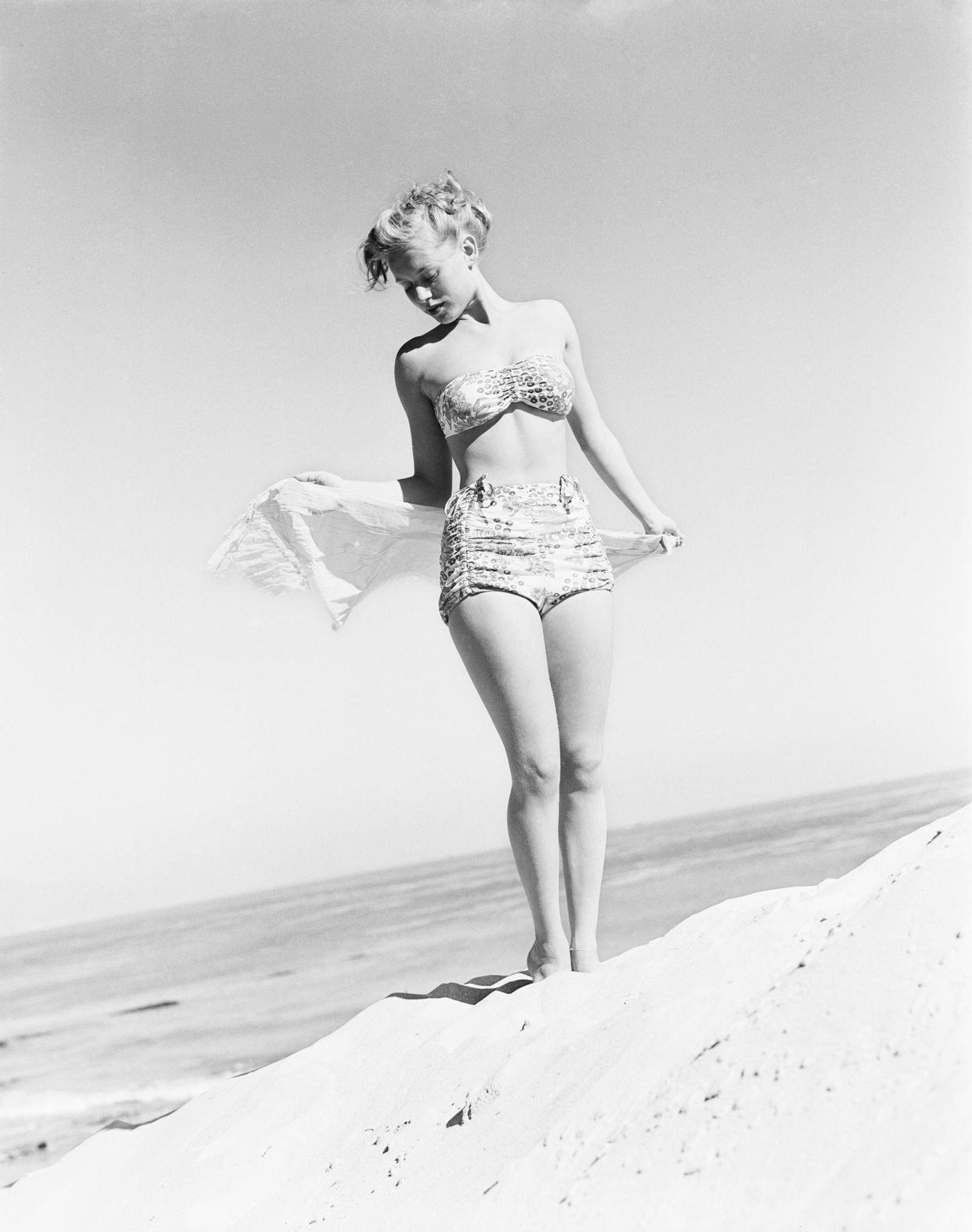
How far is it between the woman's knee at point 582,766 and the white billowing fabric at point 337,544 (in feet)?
2.16

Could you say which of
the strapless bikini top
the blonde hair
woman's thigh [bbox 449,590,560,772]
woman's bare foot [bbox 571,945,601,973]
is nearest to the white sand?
woman's bare foot [bbox 571,945,601,973]

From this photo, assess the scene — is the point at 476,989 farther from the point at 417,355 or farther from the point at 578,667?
the point at 417,355

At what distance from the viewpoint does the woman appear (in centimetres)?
283

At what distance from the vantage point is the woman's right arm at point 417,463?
3109 millimetres

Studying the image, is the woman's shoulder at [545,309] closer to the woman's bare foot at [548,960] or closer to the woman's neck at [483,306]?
the woman's neck at [483,306]

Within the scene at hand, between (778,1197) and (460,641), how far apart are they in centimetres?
168

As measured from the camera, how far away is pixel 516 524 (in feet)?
9.48

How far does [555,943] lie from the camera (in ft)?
9.24

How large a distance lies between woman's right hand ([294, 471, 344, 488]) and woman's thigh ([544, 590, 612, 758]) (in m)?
0.70

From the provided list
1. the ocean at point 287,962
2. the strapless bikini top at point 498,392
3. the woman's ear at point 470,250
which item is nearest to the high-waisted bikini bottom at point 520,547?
the strapless bikini top at point 498,392

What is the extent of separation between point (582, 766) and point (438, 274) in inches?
51.6

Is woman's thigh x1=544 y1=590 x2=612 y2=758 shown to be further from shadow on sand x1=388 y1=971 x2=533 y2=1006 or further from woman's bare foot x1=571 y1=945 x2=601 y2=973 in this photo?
shadow on sand x1=388 y1=971 x2=533 y2=1006

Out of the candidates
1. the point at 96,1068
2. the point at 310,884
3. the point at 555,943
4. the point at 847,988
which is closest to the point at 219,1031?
the point at 96,1068

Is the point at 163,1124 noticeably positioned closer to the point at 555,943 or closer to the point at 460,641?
the point at 555,943
